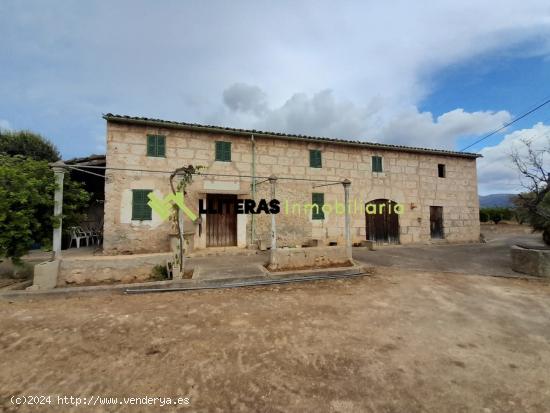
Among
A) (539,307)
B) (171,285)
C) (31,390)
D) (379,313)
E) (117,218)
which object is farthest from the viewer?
(117,218)

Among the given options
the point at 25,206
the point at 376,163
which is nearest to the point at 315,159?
the point at 376,163

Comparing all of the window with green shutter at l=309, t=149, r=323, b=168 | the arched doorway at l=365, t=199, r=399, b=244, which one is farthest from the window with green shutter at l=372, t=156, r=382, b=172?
the window with green shutter at l=309, t=149, r=323, b=168

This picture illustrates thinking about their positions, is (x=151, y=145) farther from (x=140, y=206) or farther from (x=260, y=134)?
(x=260, y=134)

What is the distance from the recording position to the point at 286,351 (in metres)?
3.00

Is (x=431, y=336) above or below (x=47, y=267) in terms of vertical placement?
below

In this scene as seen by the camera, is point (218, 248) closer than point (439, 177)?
Yes

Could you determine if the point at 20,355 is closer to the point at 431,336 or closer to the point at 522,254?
the point at 431,336

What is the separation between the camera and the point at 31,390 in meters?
2.32

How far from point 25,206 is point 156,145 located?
4.23 meters

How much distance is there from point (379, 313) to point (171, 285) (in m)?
4.09

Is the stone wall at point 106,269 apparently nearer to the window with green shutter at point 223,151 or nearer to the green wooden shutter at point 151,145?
the green wooden shutter at point 151,145

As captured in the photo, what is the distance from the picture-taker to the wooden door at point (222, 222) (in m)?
9.36

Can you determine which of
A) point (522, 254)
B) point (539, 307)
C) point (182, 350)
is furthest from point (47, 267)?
point (522, 254)

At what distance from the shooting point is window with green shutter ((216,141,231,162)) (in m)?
9.41
